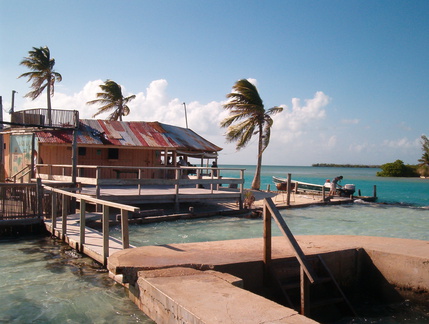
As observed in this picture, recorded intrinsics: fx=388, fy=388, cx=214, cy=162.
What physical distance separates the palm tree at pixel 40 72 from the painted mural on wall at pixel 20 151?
52.5 ft

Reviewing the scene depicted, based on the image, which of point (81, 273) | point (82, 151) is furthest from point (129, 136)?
point (81, 273)

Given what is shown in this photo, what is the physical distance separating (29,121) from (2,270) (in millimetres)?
12157

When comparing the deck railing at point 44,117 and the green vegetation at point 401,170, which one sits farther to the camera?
the green vegetation at point 401,170

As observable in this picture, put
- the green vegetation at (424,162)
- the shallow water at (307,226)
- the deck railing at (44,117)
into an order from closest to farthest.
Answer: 1. the shallow water at (307,226)
2. the deck railing at (44,117)
3. the green vegetation at (424,162)

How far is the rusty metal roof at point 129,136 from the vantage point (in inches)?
842

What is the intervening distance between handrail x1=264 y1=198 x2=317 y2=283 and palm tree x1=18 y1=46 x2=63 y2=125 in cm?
3326

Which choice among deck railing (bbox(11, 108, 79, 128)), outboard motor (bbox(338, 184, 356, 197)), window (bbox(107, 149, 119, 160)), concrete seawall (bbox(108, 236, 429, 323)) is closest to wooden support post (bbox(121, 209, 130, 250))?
concrete seawall (bbox(108, 236, 429, 323))

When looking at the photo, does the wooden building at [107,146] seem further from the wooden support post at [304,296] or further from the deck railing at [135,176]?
the wooden support post at [304,296]

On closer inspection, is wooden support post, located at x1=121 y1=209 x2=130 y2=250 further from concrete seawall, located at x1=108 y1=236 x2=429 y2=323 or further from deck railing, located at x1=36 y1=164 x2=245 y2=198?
deck railing, located at x1=36 y1=164 x2=245 y2=198

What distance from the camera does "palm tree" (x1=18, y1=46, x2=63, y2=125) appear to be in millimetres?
34625

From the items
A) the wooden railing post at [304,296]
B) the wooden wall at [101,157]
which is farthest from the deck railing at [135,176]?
the wooden railing post at [304,296]

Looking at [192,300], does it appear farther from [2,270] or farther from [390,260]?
[2,270]

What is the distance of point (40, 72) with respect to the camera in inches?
Answer: 1372

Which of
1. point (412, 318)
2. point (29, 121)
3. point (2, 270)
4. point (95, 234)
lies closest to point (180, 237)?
point (95, 234)
